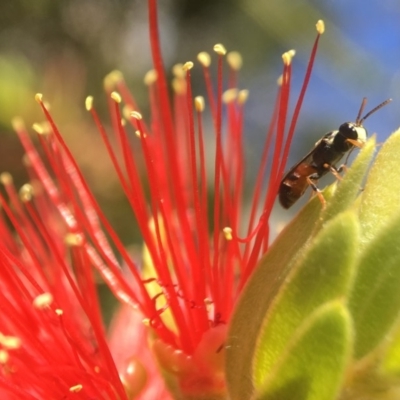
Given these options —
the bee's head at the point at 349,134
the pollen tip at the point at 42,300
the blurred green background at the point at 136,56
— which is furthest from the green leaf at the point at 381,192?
the blurred green background at the point at 136,56

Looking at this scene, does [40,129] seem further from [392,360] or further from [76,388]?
[392,360]

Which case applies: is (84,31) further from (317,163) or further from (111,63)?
(317,163)

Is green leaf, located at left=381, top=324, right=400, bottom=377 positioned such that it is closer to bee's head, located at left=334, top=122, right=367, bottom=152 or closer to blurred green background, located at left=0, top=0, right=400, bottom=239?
bee's head, located at left=334, top=122, right=367, bottom=152

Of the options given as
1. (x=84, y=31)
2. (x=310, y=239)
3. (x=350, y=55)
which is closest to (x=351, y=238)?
(x=310, y=239)

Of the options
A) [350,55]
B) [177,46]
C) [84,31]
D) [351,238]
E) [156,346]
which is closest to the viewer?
[351,238]

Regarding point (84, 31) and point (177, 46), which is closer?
point (84, 31)

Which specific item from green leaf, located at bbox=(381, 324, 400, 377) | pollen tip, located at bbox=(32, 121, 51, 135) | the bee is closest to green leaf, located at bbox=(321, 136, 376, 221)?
green leaf, located at bbox=(381, 324, 400, 377)
